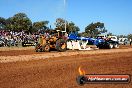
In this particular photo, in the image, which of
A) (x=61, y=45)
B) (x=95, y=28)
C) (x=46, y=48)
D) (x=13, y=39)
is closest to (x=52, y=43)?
(x=46, y=48)

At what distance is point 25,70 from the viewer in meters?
11.9

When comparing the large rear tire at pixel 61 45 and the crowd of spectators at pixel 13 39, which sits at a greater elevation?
the crowd of spectators at pixel 13 39

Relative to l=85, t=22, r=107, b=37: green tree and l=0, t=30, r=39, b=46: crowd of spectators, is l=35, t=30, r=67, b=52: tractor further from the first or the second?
l=85, t=22, r=107, b=37: green tree

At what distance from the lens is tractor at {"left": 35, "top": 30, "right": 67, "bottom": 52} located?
24.5m

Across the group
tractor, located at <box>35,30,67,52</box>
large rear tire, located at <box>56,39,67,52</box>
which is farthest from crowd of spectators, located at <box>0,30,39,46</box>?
large rear tire, located at <box>56,39,67,52</box>

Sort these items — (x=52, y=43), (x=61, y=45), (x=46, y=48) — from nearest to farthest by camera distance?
(x=61, y=45) → (x=46, y=48) → (x=52, y=43)

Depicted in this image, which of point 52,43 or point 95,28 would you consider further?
point 95,28

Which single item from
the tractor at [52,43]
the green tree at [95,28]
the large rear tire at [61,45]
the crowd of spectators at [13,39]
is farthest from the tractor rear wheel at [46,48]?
the green tree at [95,28]

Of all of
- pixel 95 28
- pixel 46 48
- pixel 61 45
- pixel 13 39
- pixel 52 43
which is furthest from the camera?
pixel 95 28

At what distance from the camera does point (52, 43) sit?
82.7ft

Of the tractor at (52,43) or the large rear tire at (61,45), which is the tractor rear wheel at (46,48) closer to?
the tractor at (52,43)

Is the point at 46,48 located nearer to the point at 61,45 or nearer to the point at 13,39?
the point at 61,45

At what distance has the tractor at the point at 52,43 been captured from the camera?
80.5 ft

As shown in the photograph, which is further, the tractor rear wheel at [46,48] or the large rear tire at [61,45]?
the tractor rear wheel at [46,48]
